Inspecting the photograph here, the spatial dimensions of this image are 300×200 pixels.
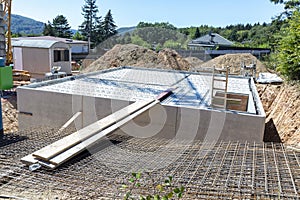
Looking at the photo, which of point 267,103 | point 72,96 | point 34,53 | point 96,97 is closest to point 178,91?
point 96,97

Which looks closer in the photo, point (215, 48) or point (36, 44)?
point (36, 44)

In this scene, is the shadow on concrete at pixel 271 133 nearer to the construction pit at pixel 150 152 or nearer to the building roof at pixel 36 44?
the construction pit at pixel 150 152

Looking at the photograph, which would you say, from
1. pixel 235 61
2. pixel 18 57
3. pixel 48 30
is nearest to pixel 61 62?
pixel 18 57

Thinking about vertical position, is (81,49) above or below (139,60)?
above

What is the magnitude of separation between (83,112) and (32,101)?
59.6 inches

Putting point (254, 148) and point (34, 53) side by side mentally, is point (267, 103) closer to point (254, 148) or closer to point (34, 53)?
point (254, 148)

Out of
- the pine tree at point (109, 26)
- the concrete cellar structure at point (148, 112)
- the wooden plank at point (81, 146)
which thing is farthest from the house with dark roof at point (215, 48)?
the wooden plank at point (81, 146)

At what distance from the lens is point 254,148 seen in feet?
14.1

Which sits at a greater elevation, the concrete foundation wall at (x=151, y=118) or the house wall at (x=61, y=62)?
the house wall at (x=61, y=62)

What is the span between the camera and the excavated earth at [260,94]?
682 centimetres

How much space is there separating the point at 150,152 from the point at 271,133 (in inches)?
190

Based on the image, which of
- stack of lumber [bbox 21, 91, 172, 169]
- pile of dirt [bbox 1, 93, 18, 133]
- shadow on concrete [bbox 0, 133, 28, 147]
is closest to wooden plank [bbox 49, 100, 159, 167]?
stack of lumber [bbox 21, 91, 172, 169]

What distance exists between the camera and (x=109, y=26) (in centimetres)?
4594

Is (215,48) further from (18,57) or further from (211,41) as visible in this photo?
(18,57)
